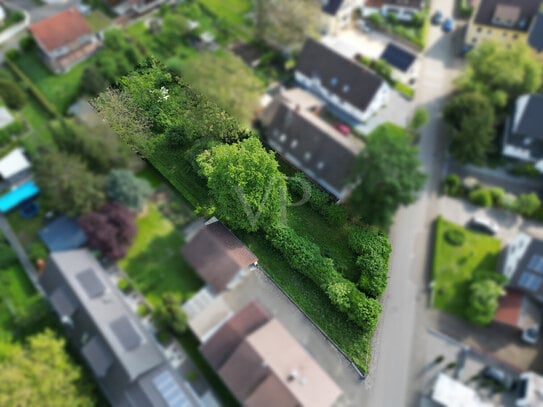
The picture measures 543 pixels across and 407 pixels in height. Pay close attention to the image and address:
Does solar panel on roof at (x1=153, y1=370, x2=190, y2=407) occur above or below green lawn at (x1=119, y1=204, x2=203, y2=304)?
below

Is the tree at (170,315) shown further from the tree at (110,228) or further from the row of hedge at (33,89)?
the row of hedge at (33,89)

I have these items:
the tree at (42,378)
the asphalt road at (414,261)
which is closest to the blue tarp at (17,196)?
the tree at (42,378)

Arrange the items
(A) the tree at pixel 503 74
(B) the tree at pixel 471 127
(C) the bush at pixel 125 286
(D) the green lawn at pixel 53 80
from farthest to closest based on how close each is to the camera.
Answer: (D) the green lawn at pixel 53 80 < (A) the tree at pixel 503 74 < (B) the tree at pixel 471 127 < (C) the bush at pixel 125 286

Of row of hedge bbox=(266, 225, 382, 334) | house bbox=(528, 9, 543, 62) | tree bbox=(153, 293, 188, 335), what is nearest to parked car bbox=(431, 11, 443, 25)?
house bbox=(528, 9, 543, 62)

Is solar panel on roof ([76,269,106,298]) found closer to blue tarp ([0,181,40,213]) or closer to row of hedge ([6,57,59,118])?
blue tarp ([0,181,40,213])

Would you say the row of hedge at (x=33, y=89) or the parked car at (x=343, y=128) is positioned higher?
the parked car at (x=343, y=128)

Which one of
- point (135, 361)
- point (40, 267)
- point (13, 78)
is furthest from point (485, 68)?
point (13, 78)

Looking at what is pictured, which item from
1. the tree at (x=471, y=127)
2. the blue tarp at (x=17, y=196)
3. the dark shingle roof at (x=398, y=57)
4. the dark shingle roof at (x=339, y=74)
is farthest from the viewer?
the dark shingle roof at (x=398, y=57)

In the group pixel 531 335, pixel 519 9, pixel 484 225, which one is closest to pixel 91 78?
pixel 484 225
